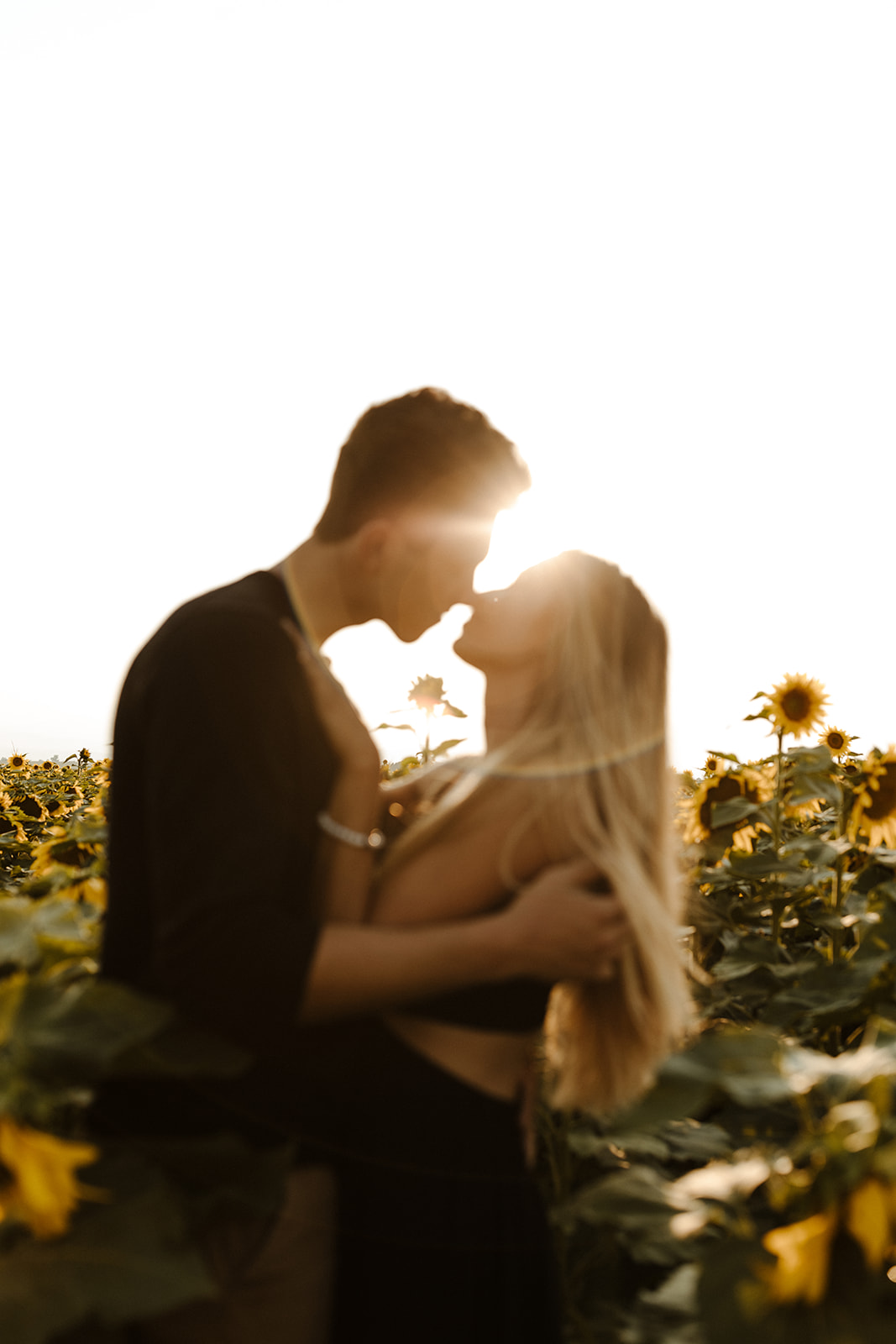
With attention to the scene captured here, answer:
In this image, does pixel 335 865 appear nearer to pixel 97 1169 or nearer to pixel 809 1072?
pixel 97 1169

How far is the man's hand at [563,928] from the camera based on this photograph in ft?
5.37

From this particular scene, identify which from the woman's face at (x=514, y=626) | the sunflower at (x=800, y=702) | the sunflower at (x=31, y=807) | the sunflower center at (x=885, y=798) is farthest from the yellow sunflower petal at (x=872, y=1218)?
the sunflower at (x=31, y=807)

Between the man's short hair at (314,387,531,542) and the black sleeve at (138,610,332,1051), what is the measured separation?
1.87 ft

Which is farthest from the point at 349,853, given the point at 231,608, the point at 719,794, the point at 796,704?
the point at 796,704

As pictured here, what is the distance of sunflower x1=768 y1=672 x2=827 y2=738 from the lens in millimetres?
4465

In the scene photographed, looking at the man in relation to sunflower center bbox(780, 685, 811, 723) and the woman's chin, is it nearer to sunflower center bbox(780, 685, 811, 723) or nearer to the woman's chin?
the woman's chin

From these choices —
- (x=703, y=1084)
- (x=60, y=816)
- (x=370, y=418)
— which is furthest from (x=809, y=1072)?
(x=60, y=816)

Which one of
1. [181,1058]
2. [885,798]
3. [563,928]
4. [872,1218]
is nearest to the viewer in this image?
[872,1218]

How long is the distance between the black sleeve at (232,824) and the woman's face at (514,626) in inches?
28.4

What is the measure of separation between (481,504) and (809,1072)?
1470 mm

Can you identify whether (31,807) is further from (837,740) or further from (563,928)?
(563,928)

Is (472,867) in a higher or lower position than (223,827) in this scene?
lower

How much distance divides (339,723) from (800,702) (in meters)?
3.29

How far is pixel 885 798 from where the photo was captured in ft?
11.5
